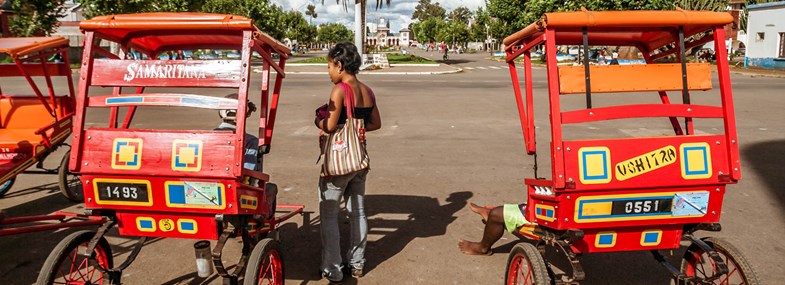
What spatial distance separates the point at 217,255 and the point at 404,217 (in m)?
2.90

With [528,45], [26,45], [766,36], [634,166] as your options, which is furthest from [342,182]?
[766,36]

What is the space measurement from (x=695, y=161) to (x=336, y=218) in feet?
7.72

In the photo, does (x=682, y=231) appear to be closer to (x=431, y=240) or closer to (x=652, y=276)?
(x=652, y=276)

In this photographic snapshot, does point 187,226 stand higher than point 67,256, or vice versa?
point 187,226

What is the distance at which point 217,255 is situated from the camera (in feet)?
10.4

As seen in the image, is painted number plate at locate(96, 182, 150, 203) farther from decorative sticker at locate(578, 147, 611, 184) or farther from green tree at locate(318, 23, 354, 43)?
green tree at locate(318, 23, 354, 43)

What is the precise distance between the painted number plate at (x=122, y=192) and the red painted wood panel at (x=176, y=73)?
60 cm

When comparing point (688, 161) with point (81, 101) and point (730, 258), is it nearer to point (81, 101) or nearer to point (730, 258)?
point (730, 258)

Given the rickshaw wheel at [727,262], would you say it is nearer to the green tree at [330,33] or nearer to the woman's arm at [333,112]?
the woman's arm at [333,112]

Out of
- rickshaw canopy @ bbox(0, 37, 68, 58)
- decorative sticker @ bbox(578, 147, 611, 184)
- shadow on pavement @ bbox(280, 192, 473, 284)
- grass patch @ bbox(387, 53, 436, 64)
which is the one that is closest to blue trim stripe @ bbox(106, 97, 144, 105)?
shadow on pavement @ bbox(280, 192, 473, 284)

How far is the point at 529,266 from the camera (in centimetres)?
323

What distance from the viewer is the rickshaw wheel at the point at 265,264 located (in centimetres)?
318

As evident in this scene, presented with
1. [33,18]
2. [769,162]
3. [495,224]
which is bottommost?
[769,162]

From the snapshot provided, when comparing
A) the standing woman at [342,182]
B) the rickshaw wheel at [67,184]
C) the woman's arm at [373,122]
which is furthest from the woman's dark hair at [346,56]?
the rickshaw wheel at [67,184]
